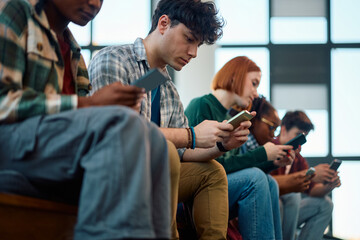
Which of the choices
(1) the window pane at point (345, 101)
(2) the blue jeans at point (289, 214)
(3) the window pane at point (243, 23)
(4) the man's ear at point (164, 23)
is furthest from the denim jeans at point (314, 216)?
(3) the window pane at point (243, 23)

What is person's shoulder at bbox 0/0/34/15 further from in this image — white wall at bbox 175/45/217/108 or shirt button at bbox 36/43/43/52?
Answer: white wall at bbox 175/45/217/108

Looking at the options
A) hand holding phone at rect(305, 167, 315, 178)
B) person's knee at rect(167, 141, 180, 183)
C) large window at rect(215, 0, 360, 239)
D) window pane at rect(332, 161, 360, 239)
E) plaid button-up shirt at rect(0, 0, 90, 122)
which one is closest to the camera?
plaid button-up shirt at rect(0, 0, 90, 122)

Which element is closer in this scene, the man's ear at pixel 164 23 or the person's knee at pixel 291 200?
the man's ear at pixel 164 23

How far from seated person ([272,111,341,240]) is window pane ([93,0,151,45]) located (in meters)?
1.94

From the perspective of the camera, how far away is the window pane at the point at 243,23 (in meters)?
4.86

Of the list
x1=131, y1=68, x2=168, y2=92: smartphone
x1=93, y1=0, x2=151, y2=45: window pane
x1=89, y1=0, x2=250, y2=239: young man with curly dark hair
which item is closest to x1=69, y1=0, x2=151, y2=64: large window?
x1=93, y1=0, x2=151, y2=45: window pane

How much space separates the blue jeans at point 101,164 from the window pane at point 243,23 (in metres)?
3.87

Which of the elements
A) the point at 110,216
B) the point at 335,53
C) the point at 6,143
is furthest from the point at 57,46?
the point at 335,53

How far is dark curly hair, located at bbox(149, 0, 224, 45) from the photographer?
2037 mm

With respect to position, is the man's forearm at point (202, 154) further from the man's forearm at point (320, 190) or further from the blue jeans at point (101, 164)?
the man's forearm at point (320, 190)

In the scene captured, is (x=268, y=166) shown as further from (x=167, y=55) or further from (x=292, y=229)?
(x=167, y=55)

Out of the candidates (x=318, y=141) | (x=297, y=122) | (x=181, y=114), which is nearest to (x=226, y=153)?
(x=181, y=114)

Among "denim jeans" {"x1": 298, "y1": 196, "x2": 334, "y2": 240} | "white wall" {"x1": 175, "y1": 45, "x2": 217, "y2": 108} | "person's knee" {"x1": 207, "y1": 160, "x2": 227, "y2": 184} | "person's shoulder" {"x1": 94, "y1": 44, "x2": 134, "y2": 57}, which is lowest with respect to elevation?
"denim jeans" {"x1": 298, "y1": 196, "x2": 334, "y2": 240}

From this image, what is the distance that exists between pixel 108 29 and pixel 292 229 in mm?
2744
